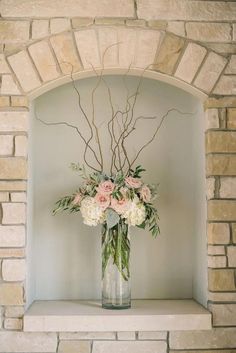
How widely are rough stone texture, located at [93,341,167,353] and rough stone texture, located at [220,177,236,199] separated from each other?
2.76ft

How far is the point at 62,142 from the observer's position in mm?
2877

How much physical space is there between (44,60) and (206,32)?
899 millimetres

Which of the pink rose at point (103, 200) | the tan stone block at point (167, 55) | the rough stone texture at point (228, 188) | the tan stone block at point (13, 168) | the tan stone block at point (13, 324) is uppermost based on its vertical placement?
the tan stone block at point (167, 55)

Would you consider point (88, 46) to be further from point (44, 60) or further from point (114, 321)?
point (114, 321)

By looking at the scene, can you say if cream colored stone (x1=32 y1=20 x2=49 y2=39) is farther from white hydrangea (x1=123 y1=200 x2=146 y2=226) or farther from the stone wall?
white hydrangea (x1=123 y1=200 x2=146 y2=226)

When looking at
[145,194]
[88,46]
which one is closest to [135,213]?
[145,194]

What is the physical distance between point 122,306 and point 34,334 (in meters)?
0.49

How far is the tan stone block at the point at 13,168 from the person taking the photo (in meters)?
2.45

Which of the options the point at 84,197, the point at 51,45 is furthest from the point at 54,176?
the point at 51,45

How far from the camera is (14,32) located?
8.22ft

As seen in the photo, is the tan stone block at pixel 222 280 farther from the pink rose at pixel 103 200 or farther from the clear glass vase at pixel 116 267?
the pink rose at pixel 103 200

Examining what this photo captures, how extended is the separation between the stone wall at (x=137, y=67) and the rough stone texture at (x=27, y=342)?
0.57ft

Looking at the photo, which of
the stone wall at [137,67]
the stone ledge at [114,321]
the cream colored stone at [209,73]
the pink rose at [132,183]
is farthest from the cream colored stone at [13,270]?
the cream colored stone at [209,73]

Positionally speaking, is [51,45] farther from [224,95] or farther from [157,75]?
[224,95]
